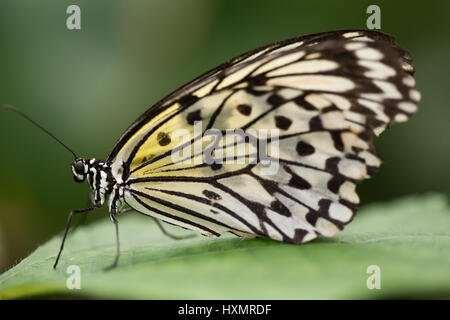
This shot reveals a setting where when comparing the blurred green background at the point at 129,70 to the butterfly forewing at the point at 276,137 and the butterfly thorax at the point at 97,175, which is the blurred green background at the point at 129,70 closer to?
the butterfly thorax at the point at 97,175

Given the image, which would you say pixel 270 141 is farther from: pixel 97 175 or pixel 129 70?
pixel 129 70

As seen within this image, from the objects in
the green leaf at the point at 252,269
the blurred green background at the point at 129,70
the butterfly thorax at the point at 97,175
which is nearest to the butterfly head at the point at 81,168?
the butterfly thorax at the point at 97,175

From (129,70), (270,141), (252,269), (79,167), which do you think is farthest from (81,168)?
(129,70)

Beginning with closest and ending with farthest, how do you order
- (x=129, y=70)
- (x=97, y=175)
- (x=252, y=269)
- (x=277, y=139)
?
(x=252, y=269) < (x=277, y=139) < (x=97, y=175) < (x=129, y=70)

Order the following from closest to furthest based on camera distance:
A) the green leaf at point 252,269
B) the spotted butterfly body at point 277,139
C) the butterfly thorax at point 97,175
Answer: the green leaf at point 252,269 < the spotted butterfly body at point 277,139 < the butterfly thorax at point 97,175

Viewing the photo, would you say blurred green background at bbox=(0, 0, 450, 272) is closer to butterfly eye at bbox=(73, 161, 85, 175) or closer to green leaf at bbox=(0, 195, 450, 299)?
butterfly eye at bbox=(73, 161, 85, 175)

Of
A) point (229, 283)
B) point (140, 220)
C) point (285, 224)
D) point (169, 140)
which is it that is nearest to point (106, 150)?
point (140, 220)

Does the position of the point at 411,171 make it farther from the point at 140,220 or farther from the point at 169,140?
the point at 169,140
